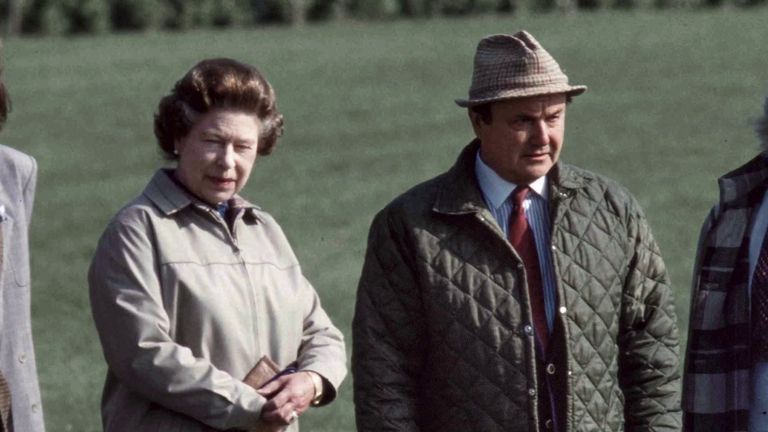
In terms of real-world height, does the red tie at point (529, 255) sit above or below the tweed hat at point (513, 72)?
below

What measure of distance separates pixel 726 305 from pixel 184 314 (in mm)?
1541

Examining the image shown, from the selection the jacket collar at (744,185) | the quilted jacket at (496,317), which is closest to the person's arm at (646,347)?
the quilted jacket at (496,317)

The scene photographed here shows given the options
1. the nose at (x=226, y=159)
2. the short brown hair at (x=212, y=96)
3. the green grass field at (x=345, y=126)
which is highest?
the short brown hair at (x=212, y=96)

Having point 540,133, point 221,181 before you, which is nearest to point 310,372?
point 221,181

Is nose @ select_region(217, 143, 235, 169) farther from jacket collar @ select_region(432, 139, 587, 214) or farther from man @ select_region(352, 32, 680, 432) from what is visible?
jacket collar @ select_region(432, 139, 587, 214)

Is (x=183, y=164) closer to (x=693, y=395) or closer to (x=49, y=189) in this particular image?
(x=693, y=395)

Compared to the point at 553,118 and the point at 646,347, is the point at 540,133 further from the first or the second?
the point at 646,347

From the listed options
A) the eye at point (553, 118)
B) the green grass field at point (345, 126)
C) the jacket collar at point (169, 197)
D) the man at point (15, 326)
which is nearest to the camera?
the man at point (15, 326)

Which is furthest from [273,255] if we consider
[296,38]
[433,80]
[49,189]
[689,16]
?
[689,16]

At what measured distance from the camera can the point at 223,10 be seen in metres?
43.1

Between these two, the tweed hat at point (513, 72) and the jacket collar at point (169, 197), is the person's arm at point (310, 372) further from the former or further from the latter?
the tweed hat at point (513, 72)

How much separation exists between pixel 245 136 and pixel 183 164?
196 millimetres

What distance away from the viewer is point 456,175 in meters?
5.55

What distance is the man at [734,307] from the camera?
565 cm
